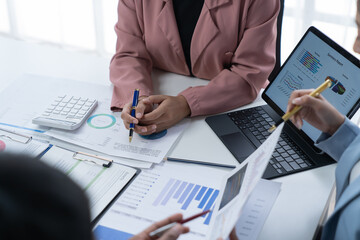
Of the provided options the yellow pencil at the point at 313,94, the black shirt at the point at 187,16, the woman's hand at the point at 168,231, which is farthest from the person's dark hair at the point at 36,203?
the black shirt at the point at 187,16

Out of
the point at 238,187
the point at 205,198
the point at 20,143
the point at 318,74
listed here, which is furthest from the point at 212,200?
the point at 20,143

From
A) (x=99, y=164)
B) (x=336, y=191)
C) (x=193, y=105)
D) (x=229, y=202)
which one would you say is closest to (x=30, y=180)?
(x=229, y=202)

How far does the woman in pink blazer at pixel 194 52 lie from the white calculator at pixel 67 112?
0.09 metres

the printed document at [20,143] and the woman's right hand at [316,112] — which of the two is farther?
the printed document at [20,143]

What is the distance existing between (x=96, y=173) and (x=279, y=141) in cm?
51

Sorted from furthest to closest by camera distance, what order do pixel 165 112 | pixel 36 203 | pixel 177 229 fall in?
1. pixel 165 112
2. pixel 177 229
3. pixel 36 203

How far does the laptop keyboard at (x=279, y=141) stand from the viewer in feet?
3.93

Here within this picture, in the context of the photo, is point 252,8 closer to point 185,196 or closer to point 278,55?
point 278,55

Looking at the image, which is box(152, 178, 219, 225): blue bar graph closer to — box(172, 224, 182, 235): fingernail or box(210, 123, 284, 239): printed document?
box(210, 123, 284, 239): printed document

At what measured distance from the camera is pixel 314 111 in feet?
3.75

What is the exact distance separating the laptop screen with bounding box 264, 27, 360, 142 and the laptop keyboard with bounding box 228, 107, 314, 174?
54 millimetres

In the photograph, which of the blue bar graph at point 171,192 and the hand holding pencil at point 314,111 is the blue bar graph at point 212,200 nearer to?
the blue bar graph at point 171,192

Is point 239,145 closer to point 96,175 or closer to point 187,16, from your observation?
point 96,175

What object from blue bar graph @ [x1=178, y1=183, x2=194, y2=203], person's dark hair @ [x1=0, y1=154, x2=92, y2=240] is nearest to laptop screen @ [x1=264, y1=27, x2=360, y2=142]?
blue bar graph @ [x1=178, y1=183, x2=194, y2=203]
